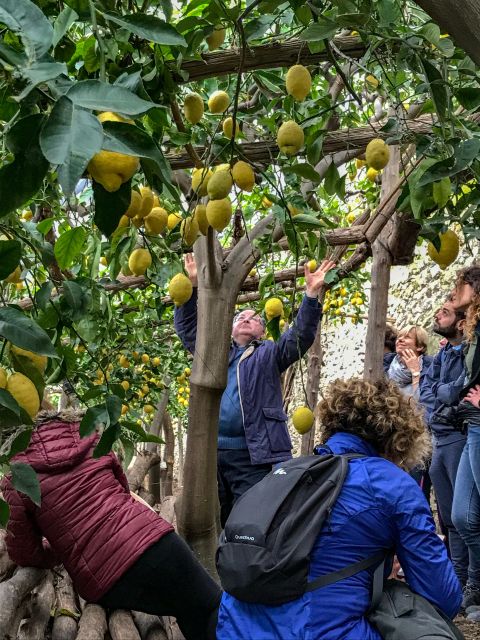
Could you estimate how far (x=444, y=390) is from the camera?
3.84m

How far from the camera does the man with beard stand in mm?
3932

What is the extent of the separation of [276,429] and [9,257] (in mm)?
2856

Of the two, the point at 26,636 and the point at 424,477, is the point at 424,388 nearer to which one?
the point at 424,477

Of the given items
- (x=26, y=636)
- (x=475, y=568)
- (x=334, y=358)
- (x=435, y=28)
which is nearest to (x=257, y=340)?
(x=475, y=568)

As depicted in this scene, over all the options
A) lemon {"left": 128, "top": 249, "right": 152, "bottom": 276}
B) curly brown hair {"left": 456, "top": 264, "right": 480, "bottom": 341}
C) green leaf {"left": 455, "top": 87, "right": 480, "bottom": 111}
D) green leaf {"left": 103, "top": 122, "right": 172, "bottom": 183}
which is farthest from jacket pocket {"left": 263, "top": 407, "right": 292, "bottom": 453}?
green leaf {"left": 103, "top": 122, "right": 172, "bottom": 183}

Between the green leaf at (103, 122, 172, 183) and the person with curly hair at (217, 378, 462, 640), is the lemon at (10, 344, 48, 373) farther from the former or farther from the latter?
the person with curly hair at (217, 378, 462, 640)

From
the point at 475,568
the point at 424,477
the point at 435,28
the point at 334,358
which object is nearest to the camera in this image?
the point at 435,28

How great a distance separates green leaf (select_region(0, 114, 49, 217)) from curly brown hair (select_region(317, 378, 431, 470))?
1806 millimetres

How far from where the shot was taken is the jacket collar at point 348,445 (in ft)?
7.77

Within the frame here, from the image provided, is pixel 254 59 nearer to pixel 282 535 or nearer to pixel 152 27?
pixel 152 27

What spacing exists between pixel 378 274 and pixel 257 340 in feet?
2.40

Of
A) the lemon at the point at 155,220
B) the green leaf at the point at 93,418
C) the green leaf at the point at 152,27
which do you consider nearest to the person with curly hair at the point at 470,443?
the lemon at the point at 155,220

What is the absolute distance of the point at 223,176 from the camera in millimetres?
1656

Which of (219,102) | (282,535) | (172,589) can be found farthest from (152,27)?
(172,589)
